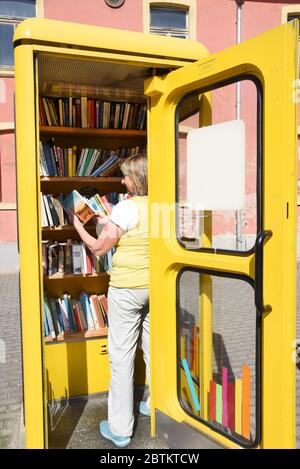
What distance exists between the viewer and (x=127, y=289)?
2.74m

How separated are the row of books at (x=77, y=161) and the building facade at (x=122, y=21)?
251 inches

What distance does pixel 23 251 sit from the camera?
2.30 m

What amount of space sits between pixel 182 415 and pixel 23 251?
1392 mm

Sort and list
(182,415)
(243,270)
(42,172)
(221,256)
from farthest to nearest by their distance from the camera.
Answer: (42,172)
(182,415)
(221,256)
(243,270)

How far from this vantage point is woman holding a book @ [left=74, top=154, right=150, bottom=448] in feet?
8.91

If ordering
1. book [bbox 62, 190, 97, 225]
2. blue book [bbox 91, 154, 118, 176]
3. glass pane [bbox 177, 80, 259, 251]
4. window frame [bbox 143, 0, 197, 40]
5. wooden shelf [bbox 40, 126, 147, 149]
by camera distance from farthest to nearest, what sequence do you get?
1. window frame [bbox 143, 0, 197, 40]
2. blue book [bbox 91, 154, 118, 176]
3. wooden shelf [bbox 40, 126, 147, 149]
4. book [bbox 62, 190, 97, 225]
5. glass pane [bbox 177, 80, 259, 251]

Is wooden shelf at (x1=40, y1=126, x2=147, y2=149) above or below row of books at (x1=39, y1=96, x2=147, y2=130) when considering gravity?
below

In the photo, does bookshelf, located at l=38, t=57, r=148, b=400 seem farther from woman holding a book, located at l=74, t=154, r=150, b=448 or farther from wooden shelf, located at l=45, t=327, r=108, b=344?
woman holding a book, located at l=74, t=154, r=150, b=448

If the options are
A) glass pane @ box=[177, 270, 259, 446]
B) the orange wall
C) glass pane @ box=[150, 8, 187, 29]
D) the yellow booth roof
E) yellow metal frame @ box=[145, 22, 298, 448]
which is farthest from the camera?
glass pane @ box=[150, 8, 187, 29]

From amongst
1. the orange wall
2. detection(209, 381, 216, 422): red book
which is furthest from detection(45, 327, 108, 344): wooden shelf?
the orange wall

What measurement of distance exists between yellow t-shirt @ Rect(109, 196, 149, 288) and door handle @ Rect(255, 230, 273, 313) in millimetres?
912

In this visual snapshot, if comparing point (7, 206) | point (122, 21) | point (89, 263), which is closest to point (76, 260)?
point (89, 263)

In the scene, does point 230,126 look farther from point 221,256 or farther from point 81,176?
point 81,176

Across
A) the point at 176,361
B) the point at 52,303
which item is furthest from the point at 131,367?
the point at 52,303
